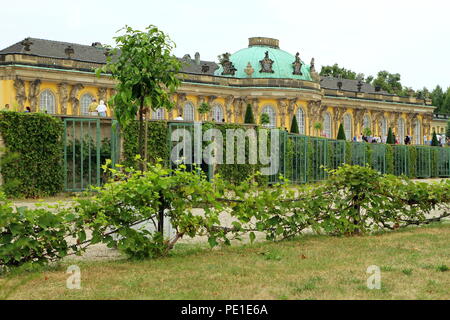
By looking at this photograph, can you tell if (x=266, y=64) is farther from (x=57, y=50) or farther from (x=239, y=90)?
(x=57, y=50)

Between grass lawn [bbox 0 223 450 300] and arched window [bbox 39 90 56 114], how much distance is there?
4230 centimetres

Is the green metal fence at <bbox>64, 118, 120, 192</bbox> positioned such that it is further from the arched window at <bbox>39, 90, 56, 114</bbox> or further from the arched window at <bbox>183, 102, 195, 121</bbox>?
the arched window at <bbox>183, 102, 195, 121</bbox>

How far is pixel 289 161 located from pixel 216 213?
1557 centimetres

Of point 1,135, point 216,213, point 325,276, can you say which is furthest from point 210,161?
point 325,276

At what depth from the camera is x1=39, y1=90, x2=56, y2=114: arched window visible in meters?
48.9

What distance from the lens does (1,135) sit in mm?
16562

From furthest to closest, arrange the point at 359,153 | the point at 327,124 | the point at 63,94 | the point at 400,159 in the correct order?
the point at 327,124 < the point at 63,94 < the point at 400,159 < the point at 359,153

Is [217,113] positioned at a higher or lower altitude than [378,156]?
higher

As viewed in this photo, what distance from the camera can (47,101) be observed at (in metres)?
49.2

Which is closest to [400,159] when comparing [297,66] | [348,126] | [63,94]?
[63,94]

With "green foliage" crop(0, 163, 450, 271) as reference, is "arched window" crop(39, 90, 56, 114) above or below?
above

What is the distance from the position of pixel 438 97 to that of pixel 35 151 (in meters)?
101

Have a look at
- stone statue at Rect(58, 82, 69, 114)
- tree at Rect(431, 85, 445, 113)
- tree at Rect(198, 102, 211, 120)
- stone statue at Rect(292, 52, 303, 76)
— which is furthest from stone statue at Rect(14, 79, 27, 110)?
tree at Rect(431, 85, 445, 113)
